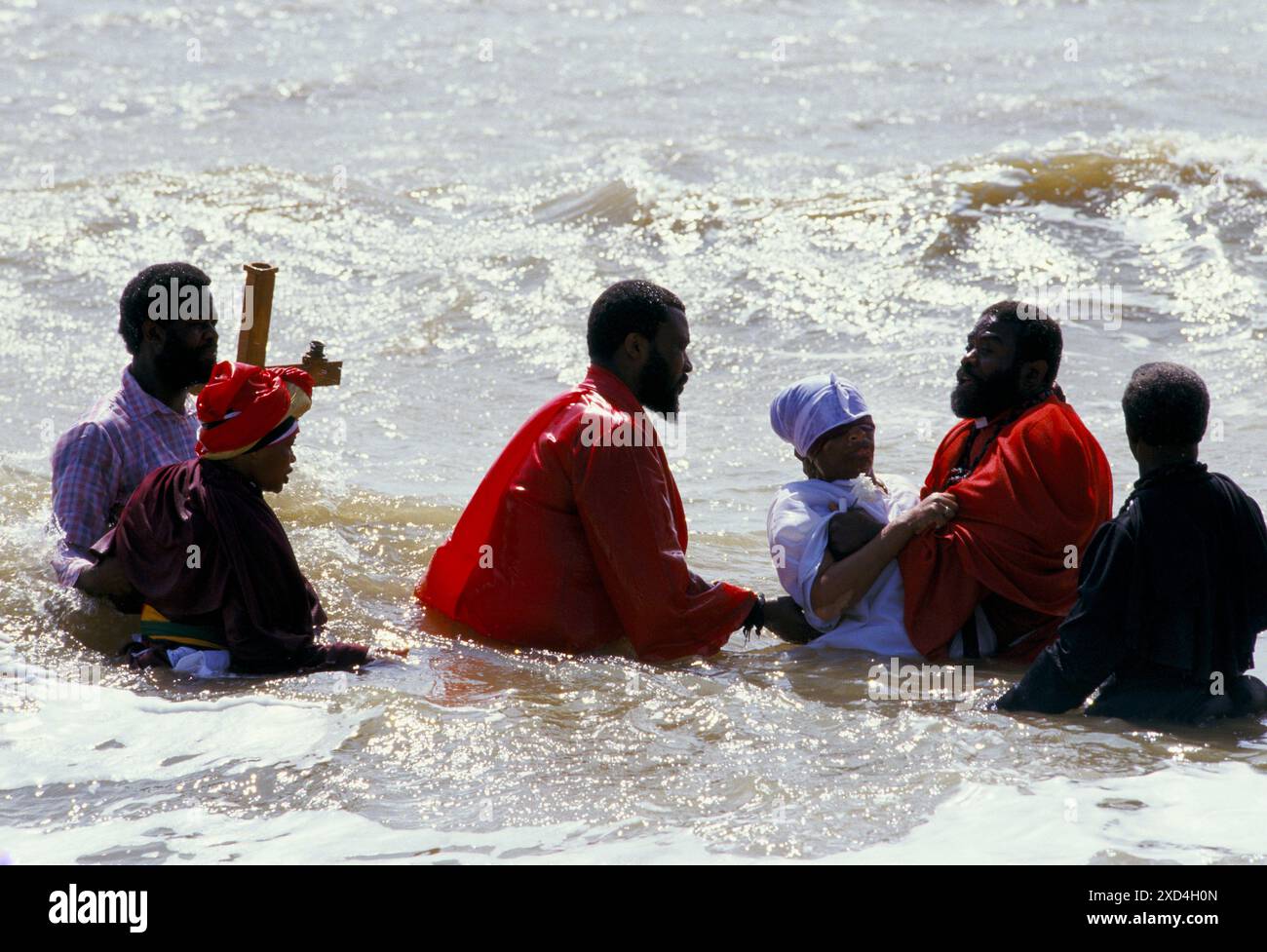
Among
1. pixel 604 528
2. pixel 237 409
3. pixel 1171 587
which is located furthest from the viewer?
pixel 604 528

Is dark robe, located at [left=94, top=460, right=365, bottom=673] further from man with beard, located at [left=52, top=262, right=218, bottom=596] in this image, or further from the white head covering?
the white head covering

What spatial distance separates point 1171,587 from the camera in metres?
4.22

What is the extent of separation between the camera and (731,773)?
432 cm

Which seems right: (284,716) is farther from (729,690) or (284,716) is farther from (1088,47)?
(1088,47)

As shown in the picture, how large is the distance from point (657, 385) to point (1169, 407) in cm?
170

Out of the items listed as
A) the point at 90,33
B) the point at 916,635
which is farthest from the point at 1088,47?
the point at 916,635

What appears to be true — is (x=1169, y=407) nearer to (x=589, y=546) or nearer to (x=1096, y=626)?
(x=1096, y=626)

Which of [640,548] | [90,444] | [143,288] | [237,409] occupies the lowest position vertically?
[640,548]

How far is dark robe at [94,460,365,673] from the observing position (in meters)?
4.63

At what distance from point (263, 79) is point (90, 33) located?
4939 mm

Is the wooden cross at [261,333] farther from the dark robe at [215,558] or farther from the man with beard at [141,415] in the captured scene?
the dark robe at [215,558]

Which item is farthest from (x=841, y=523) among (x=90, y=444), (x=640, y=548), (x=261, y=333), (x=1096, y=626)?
(x=90, y=444)

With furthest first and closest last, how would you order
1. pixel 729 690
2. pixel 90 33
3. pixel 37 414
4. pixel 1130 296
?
pixel 90 33
pixel 1130 296
pixel 37 414
pixel 729 690

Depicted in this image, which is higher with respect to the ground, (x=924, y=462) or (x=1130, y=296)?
(x=1130, y=296)
